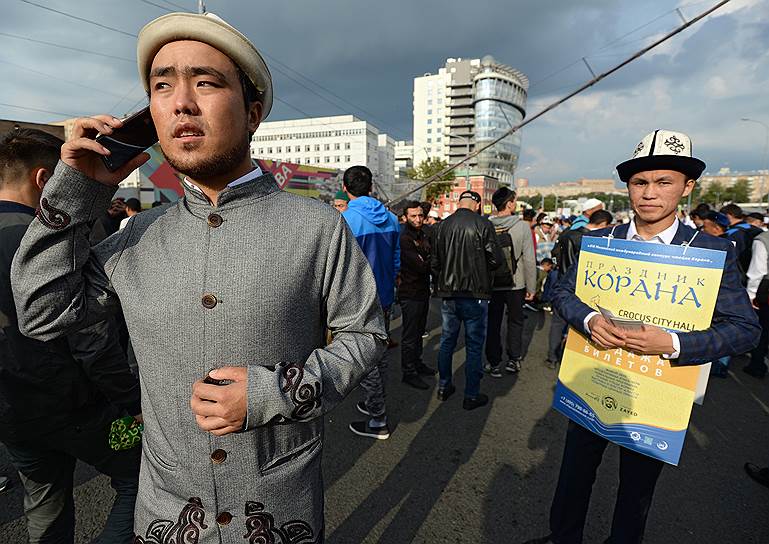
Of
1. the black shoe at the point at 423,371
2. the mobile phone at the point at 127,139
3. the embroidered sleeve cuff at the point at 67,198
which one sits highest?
the mobile phone at the point at 127,139

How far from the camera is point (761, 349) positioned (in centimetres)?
498

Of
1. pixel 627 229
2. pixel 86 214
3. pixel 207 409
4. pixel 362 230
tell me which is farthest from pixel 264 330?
pixel 362 230

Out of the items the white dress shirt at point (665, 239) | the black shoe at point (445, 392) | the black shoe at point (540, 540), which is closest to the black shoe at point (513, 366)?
the black shoe at point (445, 392)

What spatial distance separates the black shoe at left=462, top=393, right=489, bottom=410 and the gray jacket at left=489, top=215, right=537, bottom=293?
5.10 ft

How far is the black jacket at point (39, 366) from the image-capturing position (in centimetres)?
167

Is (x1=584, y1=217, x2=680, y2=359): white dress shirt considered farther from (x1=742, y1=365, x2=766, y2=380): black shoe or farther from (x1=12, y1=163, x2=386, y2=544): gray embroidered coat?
(x1=742, y1=365, x2=766, y2=380): black shoe

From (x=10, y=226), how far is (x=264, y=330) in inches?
55.9

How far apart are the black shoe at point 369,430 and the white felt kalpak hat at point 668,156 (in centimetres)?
281

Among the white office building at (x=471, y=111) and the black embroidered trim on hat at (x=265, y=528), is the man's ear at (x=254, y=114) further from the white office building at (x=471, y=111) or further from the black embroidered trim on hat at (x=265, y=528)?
the white office building at (x=471, y=111)

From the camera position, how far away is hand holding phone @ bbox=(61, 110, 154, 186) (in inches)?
39.5

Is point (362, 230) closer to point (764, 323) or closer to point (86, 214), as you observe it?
point (86, 214)

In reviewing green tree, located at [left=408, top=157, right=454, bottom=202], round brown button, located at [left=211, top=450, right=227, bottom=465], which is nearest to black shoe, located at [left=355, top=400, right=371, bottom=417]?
round brown button, located at [left=211, top=450, right=227, bottom=465]

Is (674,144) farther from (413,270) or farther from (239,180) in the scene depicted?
(413,270)

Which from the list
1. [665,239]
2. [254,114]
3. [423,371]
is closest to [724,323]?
[665,239]
